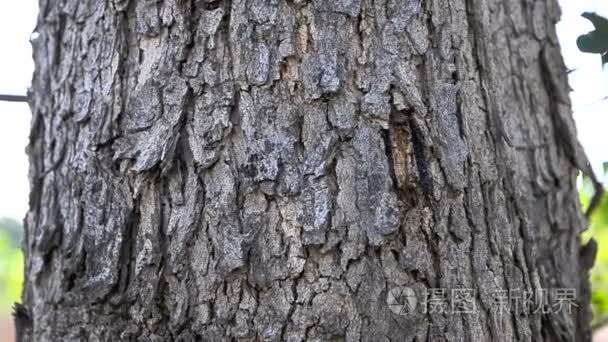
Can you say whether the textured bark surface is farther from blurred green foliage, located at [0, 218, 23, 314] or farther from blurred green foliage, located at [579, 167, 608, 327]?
blurred green foliage, located at [0, 218, 23, 314]

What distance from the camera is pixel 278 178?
118 cm

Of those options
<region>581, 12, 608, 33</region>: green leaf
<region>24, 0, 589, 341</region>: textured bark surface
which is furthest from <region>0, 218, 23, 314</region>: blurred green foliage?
<region>581, 12, 608, 33</region>: green leaf

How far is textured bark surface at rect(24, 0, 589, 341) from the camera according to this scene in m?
1.18

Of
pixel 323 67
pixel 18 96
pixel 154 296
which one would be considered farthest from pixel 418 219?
pixel 18 96

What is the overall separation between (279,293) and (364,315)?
13 centimetres

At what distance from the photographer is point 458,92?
1281 mm

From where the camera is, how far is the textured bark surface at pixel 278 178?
118cm

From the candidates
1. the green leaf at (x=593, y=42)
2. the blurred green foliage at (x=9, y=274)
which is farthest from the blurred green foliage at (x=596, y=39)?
the blurred green foliage at (x=9, y=274)

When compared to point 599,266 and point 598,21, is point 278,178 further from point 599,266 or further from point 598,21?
point 599,266

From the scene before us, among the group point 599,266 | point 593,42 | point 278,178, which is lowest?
point 599,266

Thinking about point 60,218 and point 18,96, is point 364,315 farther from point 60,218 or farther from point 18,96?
point 18,96

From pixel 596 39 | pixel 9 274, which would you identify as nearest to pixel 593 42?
pixel 596 39

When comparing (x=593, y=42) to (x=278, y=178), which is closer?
(x=278, y=178)

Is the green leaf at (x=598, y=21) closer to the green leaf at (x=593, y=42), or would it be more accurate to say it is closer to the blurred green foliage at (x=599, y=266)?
the green leaf at (x=593, y=42)
